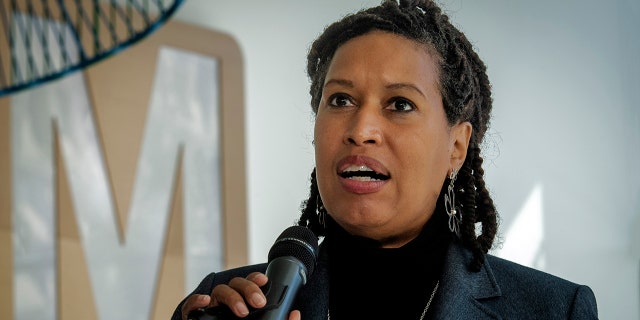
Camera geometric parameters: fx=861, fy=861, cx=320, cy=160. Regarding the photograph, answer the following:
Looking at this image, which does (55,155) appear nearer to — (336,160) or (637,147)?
(336,160)

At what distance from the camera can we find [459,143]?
147 centimetres

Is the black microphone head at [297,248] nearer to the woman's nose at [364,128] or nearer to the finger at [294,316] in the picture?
the finger at [294,316]

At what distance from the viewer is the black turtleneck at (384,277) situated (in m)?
1.38

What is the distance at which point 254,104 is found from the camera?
345 cm

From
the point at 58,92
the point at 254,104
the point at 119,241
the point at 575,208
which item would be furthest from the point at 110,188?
the point at 575,208

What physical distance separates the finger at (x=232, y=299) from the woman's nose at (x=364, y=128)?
0.33 m

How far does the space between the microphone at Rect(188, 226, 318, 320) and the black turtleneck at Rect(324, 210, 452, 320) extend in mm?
241

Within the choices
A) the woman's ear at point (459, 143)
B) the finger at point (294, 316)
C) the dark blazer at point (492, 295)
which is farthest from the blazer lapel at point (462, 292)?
the finger at point (294, 316)

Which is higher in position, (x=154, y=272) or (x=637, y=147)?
(x=637, y=147)

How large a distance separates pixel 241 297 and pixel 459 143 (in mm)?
595

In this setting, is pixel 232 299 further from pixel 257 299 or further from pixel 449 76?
pixel 449 76

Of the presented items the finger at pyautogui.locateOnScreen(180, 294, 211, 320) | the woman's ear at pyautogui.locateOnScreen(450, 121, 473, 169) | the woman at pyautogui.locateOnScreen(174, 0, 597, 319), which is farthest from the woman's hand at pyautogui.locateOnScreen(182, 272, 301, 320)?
the woman's ear at pyautogui.locateOnScreen(450, 121, 473, 169)

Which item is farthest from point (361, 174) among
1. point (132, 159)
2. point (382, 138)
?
Answer: point (132, 159)

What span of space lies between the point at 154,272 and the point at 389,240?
193cm
